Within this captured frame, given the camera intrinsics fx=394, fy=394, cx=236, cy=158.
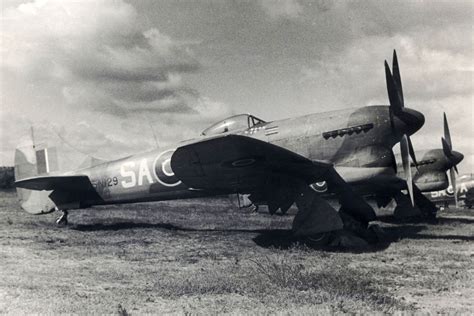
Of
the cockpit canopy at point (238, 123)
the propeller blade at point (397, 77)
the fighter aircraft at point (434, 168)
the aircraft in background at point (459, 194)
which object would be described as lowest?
the aircraft in background at point (459, 194)

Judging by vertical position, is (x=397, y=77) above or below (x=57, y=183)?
above

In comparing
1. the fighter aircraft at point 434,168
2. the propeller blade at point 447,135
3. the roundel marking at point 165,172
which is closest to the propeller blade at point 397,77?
the roundel marking at point 165,172

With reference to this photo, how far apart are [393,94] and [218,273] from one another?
14.5 feet

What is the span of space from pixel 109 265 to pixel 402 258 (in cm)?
404

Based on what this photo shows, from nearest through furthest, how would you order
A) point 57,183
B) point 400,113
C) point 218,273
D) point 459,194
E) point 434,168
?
point 218,273
point 400,113
point 57,183
point 434,168
point 459,194

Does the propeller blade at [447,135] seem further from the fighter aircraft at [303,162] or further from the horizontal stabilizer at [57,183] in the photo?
the horizontal stabilizer at [57,183]

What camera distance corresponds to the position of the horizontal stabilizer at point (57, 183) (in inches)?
323

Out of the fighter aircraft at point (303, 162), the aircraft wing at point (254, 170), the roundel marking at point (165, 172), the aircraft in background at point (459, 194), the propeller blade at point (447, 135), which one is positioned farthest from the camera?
the aircraft in background at point (459, 194)

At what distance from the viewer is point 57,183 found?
872 cm

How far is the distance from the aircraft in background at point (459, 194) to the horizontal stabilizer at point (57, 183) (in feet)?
56.1

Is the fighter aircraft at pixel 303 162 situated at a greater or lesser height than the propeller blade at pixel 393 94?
lesser

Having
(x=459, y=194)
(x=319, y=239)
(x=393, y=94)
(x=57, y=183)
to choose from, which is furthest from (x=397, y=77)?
(x=459, y=194)

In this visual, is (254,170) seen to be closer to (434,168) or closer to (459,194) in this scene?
(434,168)

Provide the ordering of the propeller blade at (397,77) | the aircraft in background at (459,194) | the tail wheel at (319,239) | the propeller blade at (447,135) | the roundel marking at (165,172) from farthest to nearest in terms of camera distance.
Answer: the aircraft in background at (459,194)
the propeller blade at (447,135)
the roundel marking at (165,172)
the propeller blade at (397,77)
the tail wheel at (319,239)
